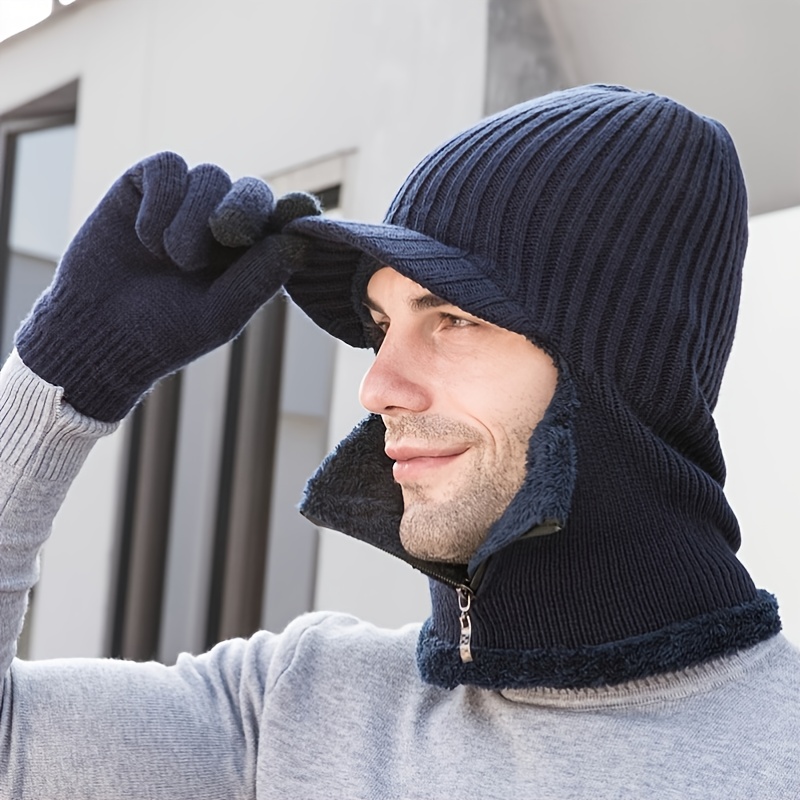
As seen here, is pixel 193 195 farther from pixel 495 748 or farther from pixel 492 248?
pixel 495 748

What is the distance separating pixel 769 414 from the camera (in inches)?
75.0

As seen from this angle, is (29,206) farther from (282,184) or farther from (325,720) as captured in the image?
(325,720)

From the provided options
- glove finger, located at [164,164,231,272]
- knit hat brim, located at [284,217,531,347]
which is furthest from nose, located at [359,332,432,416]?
glove finger, located at [164,164,231,272]

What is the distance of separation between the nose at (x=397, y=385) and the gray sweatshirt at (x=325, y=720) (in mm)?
329

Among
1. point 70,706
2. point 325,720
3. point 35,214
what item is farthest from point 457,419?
point 35,214

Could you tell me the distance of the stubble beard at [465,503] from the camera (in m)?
1.35

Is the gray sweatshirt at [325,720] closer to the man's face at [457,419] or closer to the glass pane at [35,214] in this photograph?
the man's face at [457,419]

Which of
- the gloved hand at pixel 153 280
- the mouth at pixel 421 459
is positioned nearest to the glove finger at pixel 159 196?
the gloved hand at pixel 153 280

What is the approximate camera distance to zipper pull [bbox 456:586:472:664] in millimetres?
1337

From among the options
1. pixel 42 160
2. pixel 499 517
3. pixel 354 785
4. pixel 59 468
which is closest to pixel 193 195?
pixel 59 468

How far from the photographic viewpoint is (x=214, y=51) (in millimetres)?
3783

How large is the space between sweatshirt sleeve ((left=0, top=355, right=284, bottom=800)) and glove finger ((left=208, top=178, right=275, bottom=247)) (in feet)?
0.90

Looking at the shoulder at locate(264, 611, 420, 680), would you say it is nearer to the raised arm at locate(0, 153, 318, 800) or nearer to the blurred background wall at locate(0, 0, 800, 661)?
the raised arm at locate(0, 153, 318, 800)

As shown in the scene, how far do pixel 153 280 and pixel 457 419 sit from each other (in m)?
0.42
